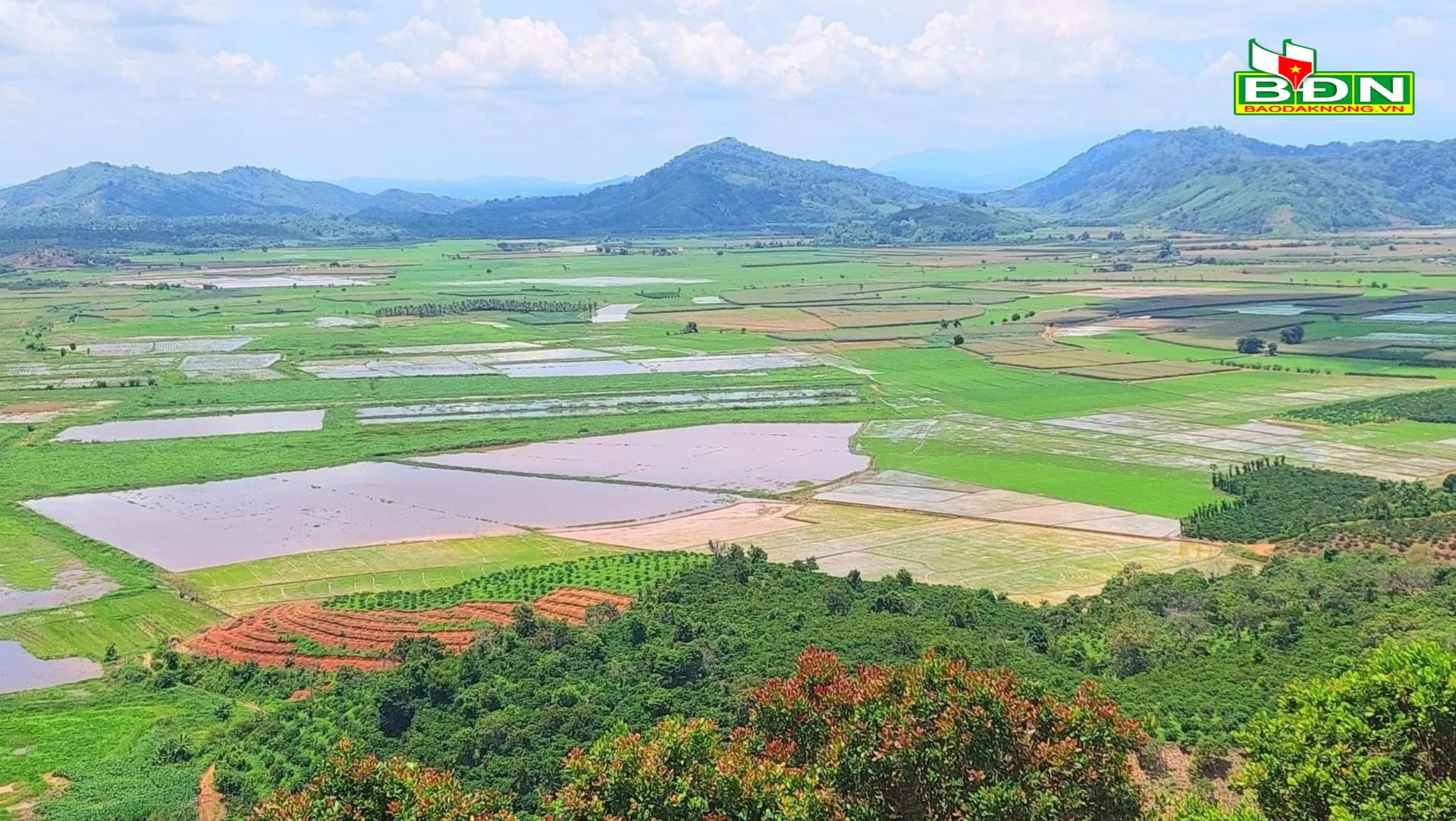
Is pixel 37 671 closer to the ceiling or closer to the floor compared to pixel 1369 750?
closer to the floor

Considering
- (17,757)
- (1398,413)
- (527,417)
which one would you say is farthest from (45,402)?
(1398,413)

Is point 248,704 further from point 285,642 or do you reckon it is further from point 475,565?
point 475,565

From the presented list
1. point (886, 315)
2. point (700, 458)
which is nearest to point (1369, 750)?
point (700, 458)

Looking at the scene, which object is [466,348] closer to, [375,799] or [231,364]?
[231,364]

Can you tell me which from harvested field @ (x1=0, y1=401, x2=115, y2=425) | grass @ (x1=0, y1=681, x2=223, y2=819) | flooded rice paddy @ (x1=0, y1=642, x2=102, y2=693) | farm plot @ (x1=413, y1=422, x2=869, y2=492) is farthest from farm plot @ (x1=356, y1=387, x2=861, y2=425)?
grass @ (x1=0, y1=681, x2=223, y2=819)

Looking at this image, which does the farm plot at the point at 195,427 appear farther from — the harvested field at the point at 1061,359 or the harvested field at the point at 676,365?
the harvested field at the point at 1061,359

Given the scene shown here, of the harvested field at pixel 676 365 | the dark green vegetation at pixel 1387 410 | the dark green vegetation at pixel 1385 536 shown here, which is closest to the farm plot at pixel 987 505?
the dark green vegetation at pixel 1385 536
